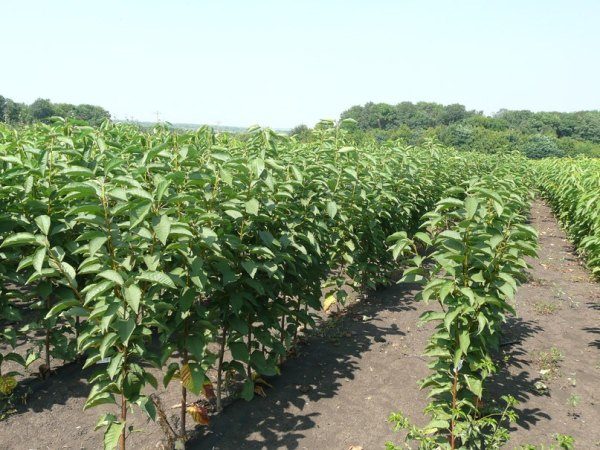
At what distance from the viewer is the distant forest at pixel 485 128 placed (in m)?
67.2

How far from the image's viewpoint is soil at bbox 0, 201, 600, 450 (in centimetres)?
361

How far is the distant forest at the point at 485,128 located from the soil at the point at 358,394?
83.9 feet

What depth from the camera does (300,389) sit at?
430 centimetres

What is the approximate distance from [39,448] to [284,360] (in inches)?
89.6

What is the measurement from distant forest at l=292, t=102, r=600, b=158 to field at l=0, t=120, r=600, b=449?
26398mm

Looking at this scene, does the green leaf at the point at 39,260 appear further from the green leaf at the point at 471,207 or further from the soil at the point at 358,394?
the green leaf at the point at 471,207

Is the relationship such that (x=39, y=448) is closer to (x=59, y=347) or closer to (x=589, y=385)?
(x=59, y=347)

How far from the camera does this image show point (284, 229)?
4.04 m

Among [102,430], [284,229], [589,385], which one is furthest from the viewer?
[589,385]

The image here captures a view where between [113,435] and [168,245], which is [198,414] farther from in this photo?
[168,245]

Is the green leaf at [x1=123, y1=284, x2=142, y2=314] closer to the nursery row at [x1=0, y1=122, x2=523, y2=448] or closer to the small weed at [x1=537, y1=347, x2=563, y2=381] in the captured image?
the nursery row at [x1=0, y1=122, x2=523, y2=448]

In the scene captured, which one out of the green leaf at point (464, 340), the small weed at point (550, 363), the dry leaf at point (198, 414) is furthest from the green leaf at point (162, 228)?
the small weed at point (550, 363)

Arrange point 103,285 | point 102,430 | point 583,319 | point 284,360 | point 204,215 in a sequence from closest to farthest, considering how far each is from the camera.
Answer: point 103,285 → point 204,215 → point 102,430 → point 284,360 → point 583,319

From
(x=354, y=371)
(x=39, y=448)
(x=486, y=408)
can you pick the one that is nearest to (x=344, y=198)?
(x=354, y=371)
